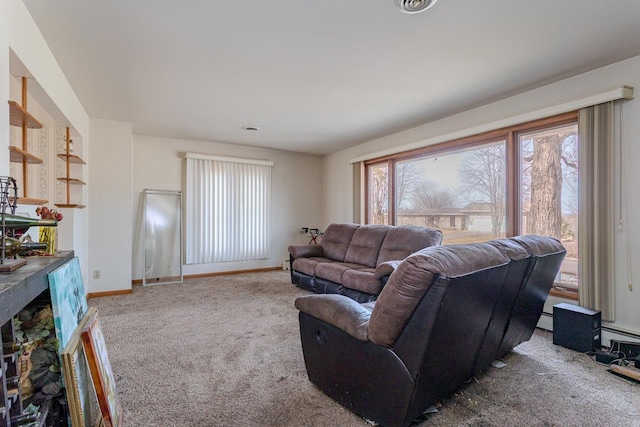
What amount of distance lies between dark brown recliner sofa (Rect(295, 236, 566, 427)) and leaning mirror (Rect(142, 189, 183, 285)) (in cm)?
392

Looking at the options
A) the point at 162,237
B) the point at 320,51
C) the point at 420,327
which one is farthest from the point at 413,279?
the point at 162,237

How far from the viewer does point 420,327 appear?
1.36 m

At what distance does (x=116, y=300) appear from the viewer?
157 inches

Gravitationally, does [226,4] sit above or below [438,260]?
above

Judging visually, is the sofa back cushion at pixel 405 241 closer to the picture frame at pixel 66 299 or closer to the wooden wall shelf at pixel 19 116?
the picture frame at pixel 66 299

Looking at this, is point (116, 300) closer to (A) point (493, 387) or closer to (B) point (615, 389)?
(A) point (493, 387)

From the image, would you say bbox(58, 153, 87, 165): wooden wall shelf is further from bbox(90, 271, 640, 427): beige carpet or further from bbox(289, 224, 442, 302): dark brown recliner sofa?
bbox(289, 224, 442, 302): dark brown recliner sofa

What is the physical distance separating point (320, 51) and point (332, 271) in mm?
2448

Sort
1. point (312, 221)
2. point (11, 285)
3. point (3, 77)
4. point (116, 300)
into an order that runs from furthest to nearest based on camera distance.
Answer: point (312, 221), point (116, 300), point (3, 77), point (11, 285)

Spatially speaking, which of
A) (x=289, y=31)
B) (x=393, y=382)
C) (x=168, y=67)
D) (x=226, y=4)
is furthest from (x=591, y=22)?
(x=168, y=67)

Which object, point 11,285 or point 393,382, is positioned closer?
point 11,285

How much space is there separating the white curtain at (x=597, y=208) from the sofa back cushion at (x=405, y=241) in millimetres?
1330

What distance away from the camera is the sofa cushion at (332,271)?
382 cm

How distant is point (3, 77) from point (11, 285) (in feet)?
4.83
